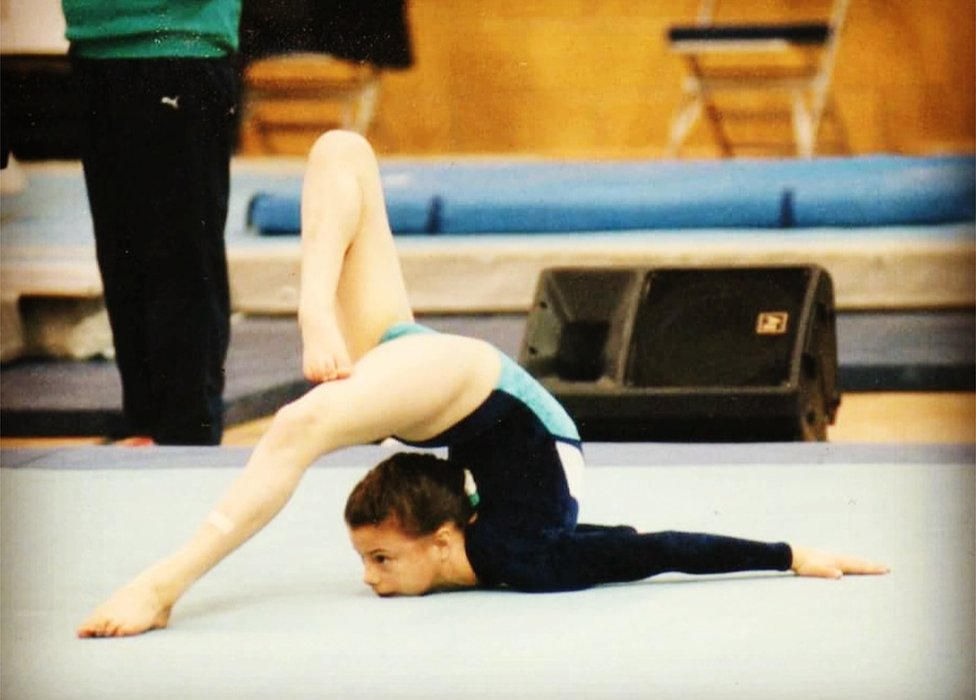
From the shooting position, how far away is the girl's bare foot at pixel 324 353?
1.97 m

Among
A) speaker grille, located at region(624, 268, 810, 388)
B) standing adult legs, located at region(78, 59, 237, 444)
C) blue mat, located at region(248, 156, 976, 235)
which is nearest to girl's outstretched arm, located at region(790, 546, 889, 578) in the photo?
speaker grille, located at region(624, 268, 810, 388)

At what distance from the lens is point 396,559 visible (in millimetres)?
2086

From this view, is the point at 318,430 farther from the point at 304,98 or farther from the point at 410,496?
the point at 304,98

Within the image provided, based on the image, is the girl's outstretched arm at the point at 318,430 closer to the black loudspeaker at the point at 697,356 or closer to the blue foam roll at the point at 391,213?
the black loudspeaker at the point at 697,356

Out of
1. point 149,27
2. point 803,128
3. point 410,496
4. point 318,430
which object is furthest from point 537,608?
point 803,128

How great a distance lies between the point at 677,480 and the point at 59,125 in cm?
380

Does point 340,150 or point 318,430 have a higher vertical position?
point 340,150

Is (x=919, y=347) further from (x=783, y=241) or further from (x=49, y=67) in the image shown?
(x=49, y=67)

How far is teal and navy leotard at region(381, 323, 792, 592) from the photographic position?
6.84ft

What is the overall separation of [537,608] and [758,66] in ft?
19.0

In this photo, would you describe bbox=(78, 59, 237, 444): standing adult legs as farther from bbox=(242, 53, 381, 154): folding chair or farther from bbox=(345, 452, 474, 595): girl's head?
bbox=(242, 53, 381, 154): folding chair

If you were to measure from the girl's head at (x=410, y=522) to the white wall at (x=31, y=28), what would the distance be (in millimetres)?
2795

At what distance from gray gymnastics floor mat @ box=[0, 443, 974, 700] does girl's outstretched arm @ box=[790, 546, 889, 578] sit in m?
0.02

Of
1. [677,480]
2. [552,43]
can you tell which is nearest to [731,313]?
[677,480]
